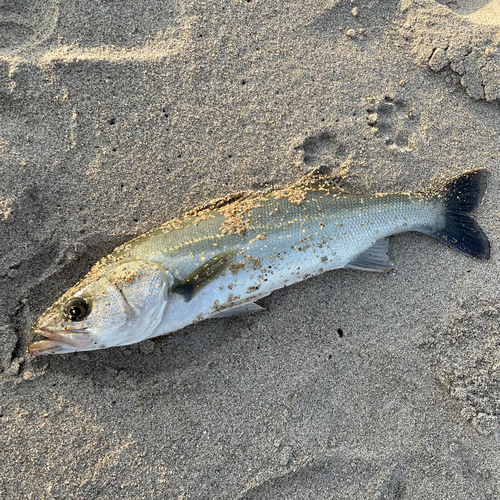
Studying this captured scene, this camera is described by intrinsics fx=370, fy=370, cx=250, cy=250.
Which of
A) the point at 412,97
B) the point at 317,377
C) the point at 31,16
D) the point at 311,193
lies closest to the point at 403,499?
the point at 317,377

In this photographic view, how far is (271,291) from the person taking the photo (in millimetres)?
2865

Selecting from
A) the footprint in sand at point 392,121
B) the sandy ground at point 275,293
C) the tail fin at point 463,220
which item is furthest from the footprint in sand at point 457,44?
the tail fin at point 463,220

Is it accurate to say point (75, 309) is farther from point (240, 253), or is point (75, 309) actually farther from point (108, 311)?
point (240, 253)

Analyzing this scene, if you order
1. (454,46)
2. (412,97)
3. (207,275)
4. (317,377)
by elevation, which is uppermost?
(454,46)

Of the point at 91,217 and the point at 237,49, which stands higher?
the point at 237,49

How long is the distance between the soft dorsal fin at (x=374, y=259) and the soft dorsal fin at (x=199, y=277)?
111 cm

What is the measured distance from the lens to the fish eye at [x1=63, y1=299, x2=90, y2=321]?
2443mm

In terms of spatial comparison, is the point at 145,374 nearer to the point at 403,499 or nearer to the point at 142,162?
the point at 142,162

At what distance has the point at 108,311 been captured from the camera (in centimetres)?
247

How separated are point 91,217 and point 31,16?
67.8 inches

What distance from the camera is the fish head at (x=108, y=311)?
245 cm

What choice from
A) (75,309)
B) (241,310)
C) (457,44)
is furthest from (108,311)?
(457,44)

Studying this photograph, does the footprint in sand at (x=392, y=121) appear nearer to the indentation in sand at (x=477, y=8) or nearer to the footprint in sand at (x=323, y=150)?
the footprint in sand at (x=323, y=150)

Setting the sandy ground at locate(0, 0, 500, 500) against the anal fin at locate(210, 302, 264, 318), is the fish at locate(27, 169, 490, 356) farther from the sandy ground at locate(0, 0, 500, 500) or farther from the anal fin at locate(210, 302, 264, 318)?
the sandy ground at locate(0, 0, 500, 500)
